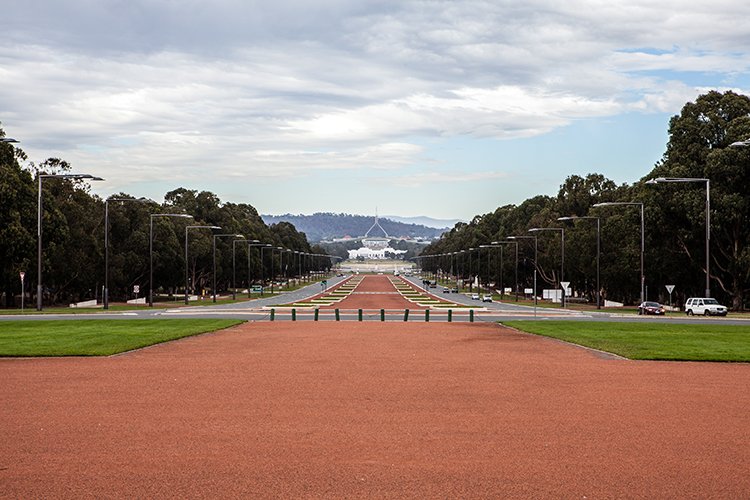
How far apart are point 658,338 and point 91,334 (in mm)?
24812

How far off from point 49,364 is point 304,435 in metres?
14.8

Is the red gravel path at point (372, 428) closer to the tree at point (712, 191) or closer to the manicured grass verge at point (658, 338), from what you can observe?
the manicured grass verge at point (658, 338)

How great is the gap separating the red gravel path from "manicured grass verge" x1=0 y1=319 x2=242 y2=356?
3.80m

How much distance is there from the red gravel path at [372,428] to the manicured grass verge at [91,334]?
A: 3796mm

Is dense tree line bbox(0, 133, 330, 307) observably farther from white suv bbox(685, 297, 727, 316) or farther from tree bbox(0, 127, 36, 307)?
white suv bbox(685, 297, 727, 316)

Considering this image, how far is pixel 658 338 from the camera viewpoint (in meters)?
40.2

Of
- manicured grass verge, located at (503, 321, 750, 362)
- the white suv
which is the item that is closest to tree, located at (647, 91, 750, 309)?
the white suv

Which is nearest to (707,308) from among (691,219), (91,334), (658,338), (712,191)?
(691,219)

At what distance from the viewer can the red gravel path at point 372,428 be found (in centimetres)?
1227

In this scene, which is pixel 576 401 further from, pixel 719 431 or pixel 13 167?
pixel 13 167

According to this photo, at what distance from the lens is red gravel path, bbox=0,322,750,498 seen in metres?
12.3

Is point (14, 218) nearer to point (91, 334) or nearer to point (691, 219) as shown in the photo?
point (91, 334)

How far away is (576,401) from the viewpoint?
792 inches

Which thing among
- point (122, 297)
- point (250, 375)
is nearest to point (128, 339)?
point (250, 375)
